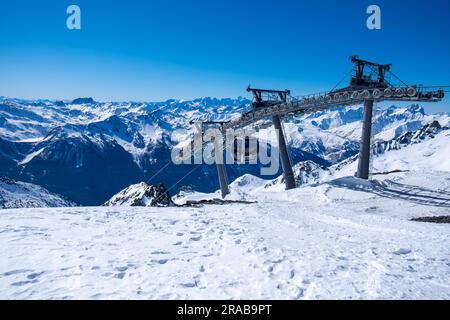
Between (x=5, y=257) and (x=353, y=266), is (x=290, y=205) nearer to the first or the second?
(x=353, y=266)

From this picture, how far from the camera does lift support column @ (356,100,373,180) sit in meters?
32.8

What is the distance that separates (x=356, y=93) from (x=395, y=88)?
363 centimetres

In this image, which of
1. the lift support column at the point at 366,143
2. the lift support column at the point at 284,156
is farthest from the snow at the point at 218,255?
the lift support column at the point at 284,156

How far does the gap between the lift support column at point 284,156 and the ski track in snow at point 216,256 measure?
1852 cm

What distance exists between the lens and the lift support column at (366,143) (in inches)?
1291

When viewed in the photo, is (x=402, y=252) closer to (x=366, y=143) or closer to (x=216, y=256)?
(x=216, y=256)

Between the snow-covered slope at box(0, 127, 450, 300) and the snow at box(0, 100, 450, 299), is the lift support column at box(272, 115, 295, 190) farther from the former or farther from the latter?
the snow at box(0, 100, 450, 299)

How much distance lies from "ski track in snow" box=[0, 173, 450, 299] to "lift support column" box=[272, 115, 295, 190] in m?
18.5

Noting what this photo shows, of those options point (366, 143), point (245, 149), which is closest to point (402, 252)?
point (366, 143)

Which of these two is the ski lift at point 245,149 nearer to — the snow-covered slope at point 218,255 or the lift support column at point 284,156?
the lift support column at point 284,156

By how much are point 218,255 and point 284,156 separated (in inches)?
1114

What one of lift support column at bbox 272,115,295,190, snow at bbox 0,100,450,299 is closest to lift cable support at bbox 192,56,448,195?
lift support column at bbox 272,115,295,190

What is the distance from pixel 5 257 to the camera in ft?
34.7
